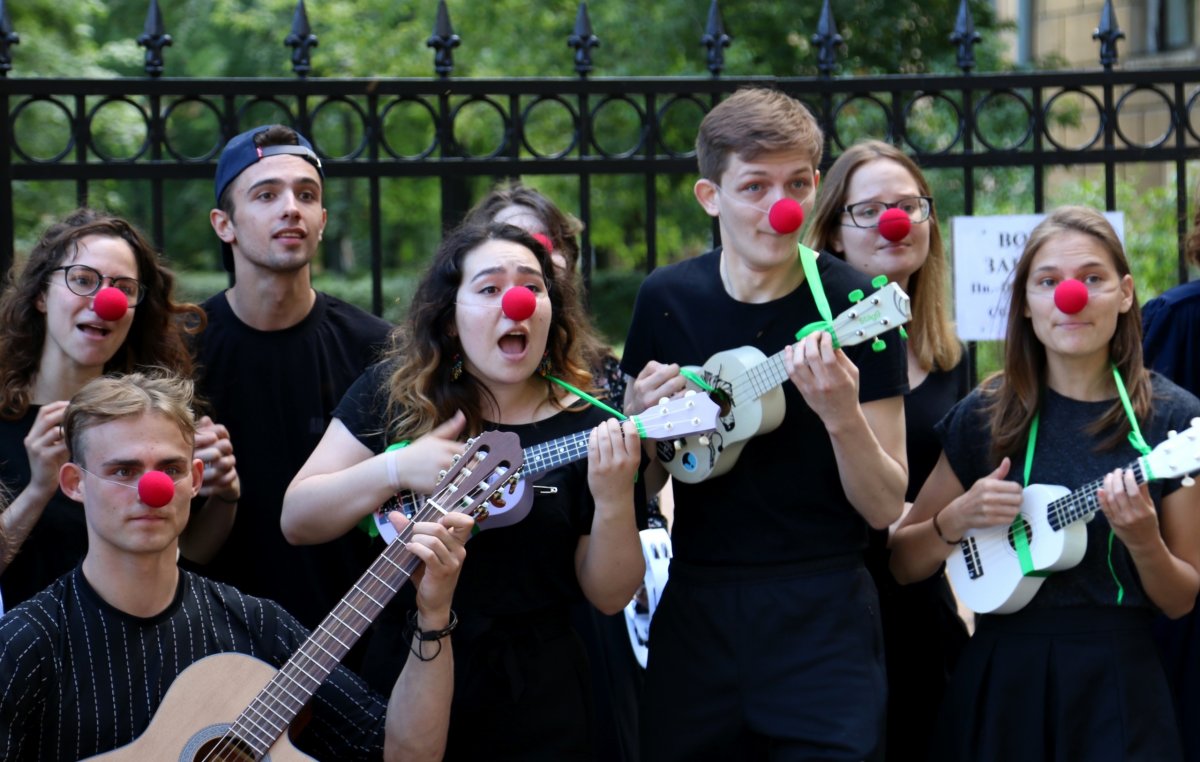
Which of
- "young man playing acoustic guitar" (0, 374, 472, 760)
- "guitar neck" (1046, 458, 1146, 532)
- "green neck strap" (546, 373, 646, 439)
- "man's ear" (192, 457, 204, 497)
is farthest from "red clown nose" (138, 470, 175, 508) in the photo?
"guitar neck" (1046, 458, 1146, 532)

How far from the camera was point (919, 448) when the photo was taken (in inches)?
162

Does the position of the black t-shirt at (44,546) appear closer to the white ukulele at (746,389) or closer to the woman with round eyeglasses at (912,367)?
the white ukulele at (746,389)

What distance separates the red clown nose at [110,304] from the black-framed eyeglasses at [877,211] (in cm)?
213

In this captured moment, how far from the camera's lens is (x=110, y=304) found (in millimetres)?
3803

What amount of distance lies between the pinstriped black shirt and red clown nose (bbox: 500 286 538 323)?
0.96 m

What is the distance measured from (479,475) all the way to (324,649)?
0.57 m

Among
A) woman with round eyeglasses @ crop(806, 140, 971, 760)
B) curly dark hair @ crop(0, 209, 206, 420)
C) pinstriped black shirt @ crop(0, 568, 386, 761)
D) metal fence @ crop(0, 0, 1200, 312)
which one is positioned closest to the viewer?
pinstriped black shirt @ crop(0, 568, 386, 761)

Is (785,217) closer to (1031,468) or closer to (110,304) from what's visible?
(1031,468)

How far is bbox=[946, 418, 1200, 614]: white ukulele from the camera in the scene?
3.37 metres

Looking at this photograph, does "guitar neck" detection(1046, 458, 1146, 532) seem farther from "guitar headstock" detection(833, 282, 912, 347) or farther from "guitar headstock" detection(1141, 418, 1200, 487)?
"guitar headstock" detection(833, 282, 912, 347)

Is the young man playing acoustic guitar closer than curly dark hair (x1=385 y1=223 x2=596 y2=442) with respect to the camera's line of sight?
Yes

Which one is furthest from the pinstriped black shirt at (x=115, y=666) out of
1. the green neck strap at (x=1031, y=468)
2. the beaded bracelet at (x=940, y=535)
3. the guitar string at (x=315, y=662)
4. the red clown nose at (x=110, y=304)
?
the green neck strap at (x=1031, y=468)

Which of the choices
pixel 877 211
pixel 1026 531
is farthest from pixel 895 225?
pixel 1026 531

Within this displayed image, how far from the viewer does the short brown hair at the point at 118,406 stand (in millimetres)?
3326
